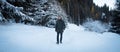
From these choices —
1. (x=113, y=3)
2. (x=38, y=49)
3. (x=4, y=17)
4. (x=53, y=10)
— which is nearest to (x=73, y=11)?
(x=113, y=3)

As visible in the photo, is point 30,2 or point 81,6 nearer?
point 30,2

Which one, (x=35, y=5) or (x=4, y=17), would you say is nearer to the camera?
(x=4, y=17)

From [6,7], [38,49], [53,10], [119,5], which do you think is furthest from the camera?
[119,5]

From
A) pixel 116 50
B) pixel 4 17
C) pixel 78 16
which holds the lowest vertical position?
pixel 78 16

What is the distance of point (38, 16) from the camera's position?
24.1 m

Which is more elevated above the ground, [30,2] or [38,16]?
[30,2]

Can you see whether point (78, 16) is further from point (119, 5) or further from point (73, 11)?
point (119, 5)

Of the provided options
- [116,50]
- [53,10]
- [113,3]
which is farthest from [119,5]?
[116,50]

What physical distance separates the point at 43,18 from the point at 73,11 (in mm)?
32843

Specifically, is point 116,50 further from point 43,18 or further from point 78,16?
point 78,16

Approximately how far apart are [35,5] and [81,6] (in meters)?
38.9

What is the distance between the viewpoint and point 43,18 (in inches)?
949

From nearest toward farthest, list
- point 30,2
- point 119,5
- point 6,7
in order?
point 6,7 → point 30,2 → point 119,5

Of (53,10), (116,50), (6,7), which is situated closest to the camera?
(116,50)
